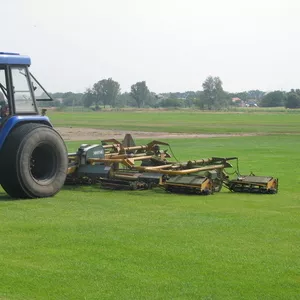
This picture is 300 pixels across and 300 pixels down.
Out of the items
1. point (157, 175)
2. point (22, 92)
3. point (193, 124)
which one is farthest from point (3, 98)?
point (193, 124)

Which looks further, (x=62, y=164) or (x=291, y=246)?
(x=62, y=164)

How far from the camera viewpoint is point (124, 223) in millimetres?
10047

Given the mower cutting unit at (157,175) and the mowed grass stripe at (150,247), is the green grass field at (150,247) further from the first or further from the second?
the mower cutting unit at (157,175)

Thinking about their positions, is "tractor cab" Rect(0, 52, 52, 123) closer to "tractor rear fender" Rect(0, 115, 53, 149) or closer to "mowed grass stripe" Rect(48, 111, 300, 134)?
"tractor rear fender" Rect(0, 115, 53, 149)

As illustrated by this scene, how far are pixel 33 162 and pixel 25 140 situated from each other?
103 cm

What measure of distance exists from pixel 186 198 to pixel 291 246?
450 cm

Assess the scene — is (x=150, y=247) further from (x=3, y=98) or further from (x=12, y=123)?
(x=3, y=98)

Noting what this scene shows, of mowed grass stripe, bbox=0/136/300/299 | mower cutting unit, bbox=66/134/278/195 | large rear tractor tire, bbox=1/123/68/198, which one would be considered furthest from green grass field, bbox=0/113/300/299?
mower cutting unit, bbox=66/134/278/195

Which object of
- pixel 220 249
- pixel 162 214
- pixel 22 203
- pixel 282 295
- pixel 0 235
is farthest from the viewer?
pixel 22 203

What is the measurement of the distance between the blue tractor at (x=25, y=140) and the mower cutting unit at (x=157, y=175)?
1.04 m

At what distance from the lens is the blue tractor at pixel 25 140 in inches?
496

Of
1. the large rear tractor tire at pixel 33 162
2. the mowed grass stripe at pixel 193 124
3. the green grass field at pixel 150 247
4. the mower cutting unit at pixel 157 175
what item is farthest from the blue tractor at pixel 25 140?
the mowed grass stripe at pixel 193 124

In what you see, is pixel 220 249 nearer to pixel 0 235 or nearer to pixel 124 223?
pixel 124 223

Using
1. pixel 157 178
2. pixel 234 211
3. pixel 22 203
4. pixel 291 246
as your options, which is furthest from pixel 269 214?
pixel 22 203
